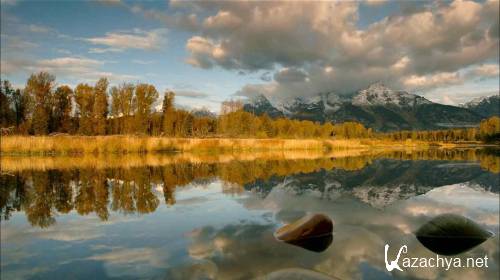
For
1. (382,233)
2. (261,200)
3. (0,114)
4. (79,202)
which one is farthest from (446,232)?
(0,114)

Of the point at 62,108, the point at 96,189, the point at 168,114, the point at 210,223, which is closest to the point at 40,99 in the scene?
the point at 62,108

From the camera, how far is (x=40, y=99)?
63.1 m

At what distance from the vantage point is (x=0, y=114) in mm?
60594

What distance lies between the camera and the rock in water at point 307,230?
28.7ft

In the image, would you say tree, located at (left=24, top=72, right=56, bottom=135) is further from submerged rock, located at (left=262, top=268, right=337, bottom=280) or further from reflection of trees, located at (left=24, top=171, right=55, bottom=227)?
submerged rock, located at (left=262, top=268, right=337, bottom=280)

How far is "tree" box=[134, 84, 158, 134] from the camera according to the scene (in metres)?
73.6

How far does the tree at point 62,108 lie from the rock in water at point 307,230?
6716cm

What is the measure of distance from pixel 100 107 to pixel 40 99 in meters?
10.1

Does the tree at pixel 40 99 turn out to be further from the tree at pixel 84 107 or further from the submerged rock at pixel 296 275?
the submerged rock at pixel 296 275

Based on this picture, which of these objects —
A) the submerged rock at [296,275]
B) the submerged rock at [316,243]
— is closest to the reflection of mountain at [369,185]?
the submerged rock at [316,243]

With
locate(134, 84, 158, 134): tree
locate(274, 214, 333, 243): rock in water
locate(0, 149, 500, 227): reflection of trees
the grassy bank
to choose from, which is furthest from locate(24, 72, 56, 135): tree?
locate(274, 214, 333, 243): rock in water

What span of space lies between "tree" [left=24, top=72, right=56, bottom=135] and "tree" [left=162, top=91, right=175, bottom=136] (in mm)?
26711

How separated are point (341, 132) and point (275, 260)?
624 feet

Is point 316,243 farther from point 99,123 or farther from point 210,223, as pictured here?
point 99,123
